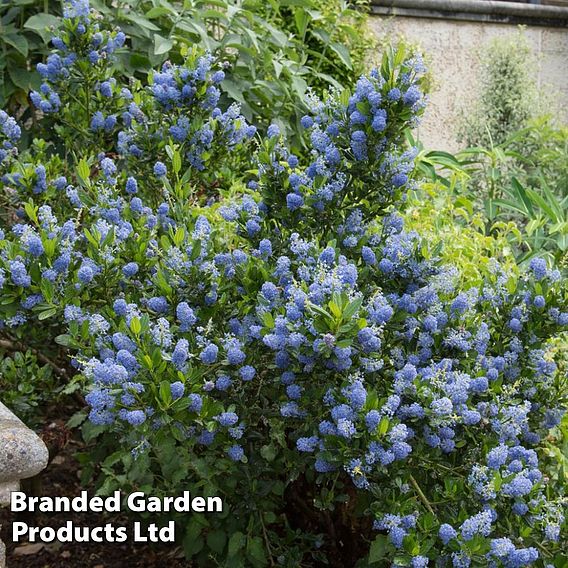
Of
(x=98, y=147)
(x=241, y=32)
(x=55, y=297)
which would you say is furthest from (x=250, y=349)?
(x=241, y=32)

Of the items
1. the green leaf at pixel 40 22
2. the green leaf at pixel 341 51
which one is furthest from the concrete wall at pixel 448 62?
the green leaf at pixel 40 22

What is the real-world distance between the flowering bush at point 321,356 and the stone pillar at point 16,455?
0.22 metres

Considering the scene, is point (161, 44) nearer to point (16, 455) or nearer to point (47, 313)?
point (47, 313)

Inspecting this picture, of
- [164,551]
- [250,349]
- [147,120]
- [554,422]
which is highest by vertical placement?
[147,120]

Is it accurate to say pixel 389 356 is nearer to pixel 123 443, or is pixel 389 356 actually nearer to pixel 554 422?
pixel 554 422

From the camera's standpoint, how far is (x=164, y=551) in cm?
278

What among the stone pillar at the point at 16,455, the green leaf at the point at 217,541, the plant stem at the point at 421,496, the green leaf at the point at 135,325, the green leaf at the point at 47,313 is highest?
the green leaf at the point at 135,325

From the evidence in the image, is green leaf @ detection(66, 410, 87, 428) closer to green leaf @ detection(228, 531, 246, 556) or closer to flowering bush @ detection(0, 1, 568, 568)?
flowering bush @ detection(0, 1, 568, 568)

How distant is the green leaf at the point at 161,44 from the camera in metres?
3.90

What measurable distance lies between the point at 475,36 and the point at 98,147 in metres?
5.23

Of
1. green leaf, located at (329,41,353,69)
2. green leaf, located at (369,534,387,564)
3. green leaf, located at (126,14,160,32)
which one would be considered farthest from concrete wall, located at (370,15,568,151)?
green leaf, located at (369,534,387,564)

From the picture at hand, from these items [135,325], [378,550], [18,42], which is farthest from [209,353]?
[18,42]

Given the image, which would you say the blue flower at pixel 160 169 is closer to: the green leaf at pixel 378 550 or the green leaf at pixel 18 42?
the green leaf at pixel 378 550

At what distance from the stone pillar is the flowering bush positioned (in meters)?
0.22
